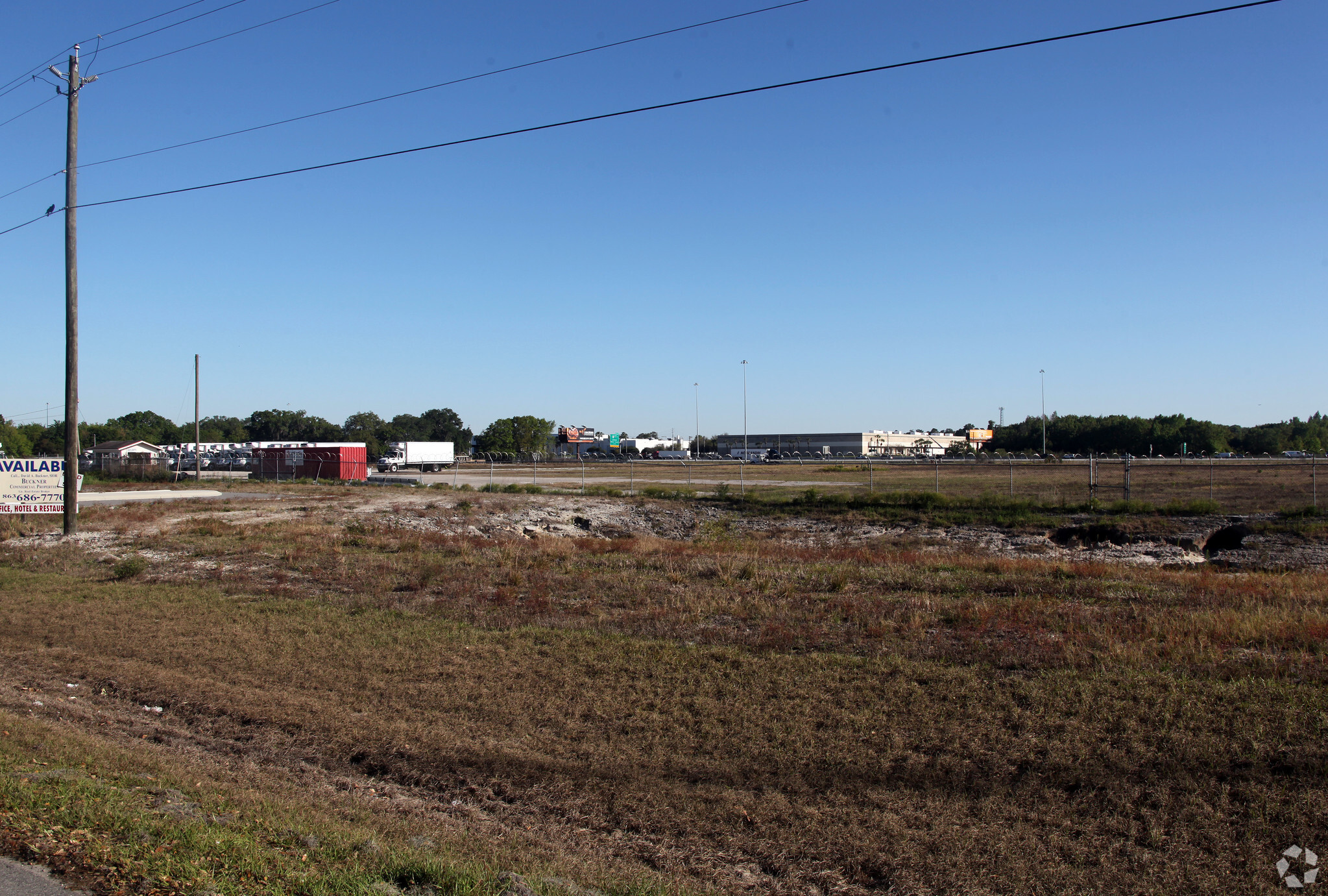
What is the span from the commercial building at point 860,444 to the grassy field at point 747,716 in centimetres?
13915

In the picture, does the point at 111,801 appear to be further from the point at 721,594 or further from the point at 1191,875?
the point at 721,594

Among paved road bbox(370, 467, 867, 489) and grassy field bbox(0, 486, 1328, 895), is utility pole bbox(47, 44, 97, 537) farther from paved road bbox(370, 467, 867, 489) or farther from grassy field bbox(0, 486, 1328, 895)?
paved road bbox(370, 467, 867, 489)

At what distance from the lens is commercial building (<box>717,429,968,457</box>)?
161000 mm

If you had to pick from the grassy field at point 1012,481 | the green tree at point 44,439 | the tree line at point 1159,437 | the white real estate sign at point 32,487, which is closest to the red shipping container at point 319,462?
the grassy field at point 1012,481

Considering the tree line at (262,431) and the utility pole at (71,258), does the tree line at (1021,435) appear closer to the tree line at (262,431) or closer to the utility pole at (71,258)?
the tree line at (262,431)

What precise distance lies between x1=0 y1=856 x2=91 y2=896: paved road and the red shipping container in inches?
2441

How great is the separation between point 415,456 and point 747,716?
3169 inches

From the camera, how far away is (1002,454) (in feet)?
431

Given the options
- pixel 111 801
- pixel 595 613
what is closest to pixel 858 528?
pixel 595 613

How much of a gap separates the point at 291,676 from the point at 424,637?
2162 mm

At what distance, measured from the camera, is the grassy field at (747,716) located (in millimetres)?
5898

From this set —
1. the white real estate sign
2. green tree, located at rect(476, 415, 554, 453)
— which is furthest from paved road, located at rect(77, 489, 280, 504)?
green tree, located at rect(476, 415, 554, 453)

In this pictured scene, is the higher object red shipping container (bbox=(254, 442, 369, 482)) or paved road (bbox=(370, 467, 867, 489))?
red shipping container (bbox=(254, 442, 369, 482))

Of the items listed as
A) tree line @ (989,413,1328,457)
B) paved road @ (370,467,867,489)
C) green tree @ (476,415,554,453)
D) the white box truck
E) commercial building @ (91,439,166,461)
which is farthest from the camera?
green tree @ (476,415,554,453)
